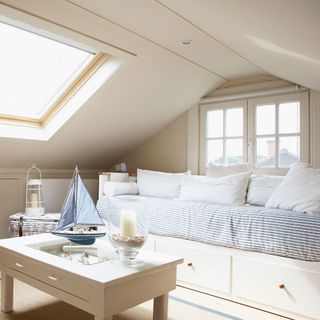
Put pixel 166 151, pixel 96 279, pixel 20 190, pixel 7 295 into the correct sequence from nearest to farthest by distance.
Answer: pixel 96 279, pixel 7 295, pixel 20 190, pixel 166 151

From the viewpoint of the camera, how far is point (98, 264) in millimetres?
1675

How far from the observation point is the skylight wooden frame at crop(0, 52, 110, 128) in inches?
113

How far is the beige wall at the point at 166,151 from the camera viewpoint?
390cm

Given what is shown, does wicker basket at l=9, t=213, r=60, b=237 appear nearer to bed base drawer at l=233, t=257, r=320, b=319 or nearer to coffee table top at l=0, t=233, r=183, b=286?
coffee table top at l=0, t=233, r=183, b=286

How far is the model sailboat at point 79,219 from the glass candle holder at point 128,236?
1.18 feet

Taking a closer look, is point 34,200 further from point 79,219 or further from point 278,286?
point 278,286

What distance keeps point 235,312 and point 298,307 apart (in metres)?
0.36

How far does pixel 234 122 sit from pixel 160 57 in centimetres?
113

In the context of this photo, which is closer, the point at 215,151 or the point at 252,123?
the point at 252,123

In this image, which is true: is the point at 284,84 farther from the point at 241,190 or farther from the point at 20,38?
the point at 20,38

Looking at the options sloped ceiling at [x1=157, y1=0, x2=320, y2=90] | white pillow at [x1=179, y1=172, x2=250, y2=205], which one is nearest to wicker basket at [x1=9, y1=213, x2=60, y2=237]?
white pillow at [x1=179, y1=172, x2=250, y2=205]

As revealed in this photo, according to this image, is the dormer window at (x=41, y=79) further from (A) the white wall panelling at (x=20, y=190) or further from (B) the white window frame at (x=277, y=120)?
(B) the white window frame at (x=277, y=120)

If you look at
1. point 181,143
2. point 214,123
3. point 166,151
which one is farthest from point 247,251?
point 166,151

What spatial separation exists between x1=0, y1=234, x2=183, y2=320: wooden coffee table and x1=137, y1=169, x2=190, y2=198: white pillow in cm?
154
